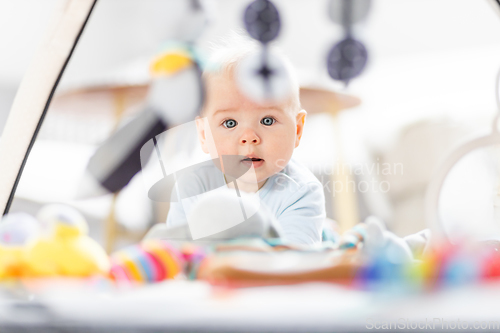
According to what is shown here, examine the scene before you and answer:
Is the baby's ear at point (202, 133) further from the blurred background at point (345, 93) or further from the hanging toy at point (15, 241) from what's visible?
the hanging toy at point (15, 241)

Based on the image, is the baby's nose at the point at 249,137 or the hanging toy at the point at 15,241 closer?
the hanging toy at the point at 15,241

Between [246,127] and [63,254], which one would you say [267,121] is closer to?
[246,127]

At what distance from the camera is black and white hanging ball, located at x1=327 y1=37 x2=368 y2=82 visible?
1.59ft

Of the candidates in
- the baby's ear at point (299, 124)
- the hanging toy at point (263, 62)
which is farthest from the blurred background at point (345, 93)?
the hanging toy at point (263, 62)

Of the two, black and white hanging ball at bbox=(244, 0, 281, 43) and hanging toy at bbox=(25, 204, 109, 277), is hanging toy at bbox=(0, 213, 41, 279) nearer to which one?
hanging toy at bbox=(25, 204, 109, 277)

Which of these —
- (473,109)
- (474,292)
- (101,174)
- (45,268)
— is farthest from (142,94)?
(473,109)

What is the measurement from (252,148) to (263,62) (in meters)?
0.14

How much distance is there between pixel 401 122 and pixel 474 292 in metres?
Answer: 0.89

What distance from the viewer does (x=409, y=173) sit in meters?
1.02

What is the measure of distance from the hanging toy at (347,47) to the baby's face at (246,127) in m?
0.10

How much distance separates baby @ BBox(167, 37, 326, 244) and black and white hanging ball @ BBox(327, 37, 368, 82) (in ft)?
0.21

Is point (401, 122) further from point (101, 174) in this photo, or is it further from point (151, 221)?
point (101, 174)

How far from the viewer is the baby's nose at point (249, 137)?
53 cm

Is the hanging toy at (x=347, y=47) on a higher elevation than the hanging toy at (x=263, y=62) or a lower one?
higher
